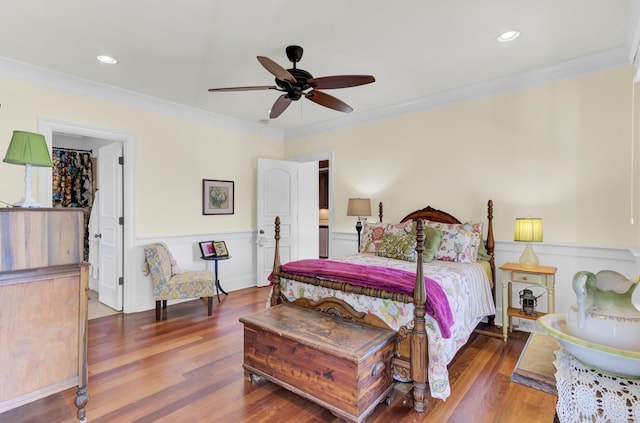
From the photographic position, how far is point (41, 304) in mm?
1885

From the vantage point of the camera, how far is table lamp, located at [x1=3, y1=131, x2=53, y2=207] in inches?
81.0

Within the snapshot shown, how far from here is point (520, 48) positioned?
2885 mm

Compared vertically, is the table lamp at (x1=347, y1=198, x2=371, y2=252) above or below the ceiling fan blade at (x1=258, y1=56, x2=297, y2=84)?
below

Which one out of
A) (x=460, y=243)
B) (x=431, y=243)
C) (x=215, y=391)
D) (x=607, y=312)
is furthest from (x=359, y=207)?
(x=607, y=312)

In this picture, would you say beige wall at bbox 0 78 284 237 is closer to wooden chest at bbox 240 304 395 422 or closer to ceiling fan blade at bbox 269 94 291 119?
ceiling fan blade at bbox 269 94 291 119

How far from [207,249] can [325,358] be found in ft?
10.2

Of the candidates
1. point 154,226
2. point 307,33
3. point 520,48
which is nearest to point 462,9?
point 520,48

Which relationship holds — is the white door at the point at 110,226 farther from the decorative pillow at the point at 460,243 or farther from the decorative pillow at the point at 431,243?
the decorative pillow at the point at 460,243

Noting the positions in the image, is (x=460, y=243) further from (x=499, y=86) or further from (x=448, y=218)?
(x=499, y=86)

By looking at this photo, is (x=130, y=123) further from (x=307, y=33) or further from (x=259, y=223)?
(x=307, y=33)

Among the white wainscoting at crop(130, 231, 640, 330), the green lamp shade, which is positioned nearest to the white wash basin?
the white wainscoting at crop(130, 231, 640, 330)

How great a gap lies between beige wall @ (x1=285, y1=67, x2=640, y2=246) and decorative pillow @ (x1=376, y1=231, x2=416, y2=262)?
2.80 feet

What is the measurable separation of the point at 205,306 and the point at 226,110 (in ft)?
8.94

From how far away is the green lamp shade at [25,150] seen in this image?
6.79ft
